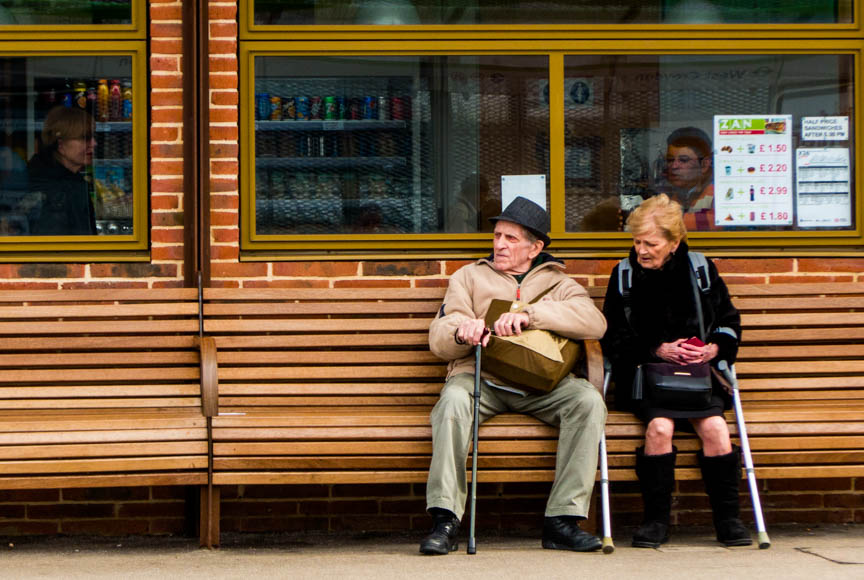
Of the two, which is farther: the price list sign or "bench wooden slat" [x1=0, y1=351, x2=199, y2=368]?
the price list sign

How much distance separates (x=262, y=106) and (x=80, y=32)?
89cm

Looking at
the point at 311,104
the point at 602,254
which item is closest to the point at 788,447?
the point at 602,254

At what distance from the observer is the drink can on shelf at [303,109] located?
6508 millimetres

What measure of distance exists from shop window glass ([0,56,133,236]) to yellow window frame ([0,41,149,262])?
0.04 meters

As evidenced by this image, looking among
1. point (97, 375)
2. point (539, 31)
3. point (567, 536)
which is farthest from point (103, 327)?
point (539, 31)

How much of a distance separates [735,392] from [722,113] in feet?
5.22

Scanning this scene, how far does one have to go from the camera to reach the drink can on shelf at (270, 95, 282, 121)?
649 centimetres

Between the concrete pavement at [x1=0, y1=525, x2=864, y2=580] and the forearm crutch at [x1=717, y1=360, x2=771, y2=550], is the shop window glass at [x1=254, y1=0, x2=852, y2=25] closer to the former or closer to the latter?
the forearm crutch at [x1=717, y1=360, x2=771, y2=550]

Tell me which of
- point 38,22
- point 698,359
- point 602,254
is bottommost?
point 698,359

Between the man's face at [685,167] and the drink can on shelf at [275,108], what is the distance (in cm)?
184

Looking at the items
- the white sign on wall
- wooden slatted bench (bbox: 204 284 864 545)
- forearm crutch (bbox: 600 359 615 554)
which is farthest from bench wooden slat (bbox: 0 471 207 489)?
the white sign on wall

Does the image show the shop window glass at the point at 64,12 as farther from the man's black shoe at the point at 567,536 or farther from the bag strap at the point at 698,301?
the man's black shoe at the point at 567,536

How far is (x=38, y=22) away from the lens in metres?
6.42

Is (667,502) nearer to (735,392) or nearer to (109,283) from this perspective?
(735,392)
